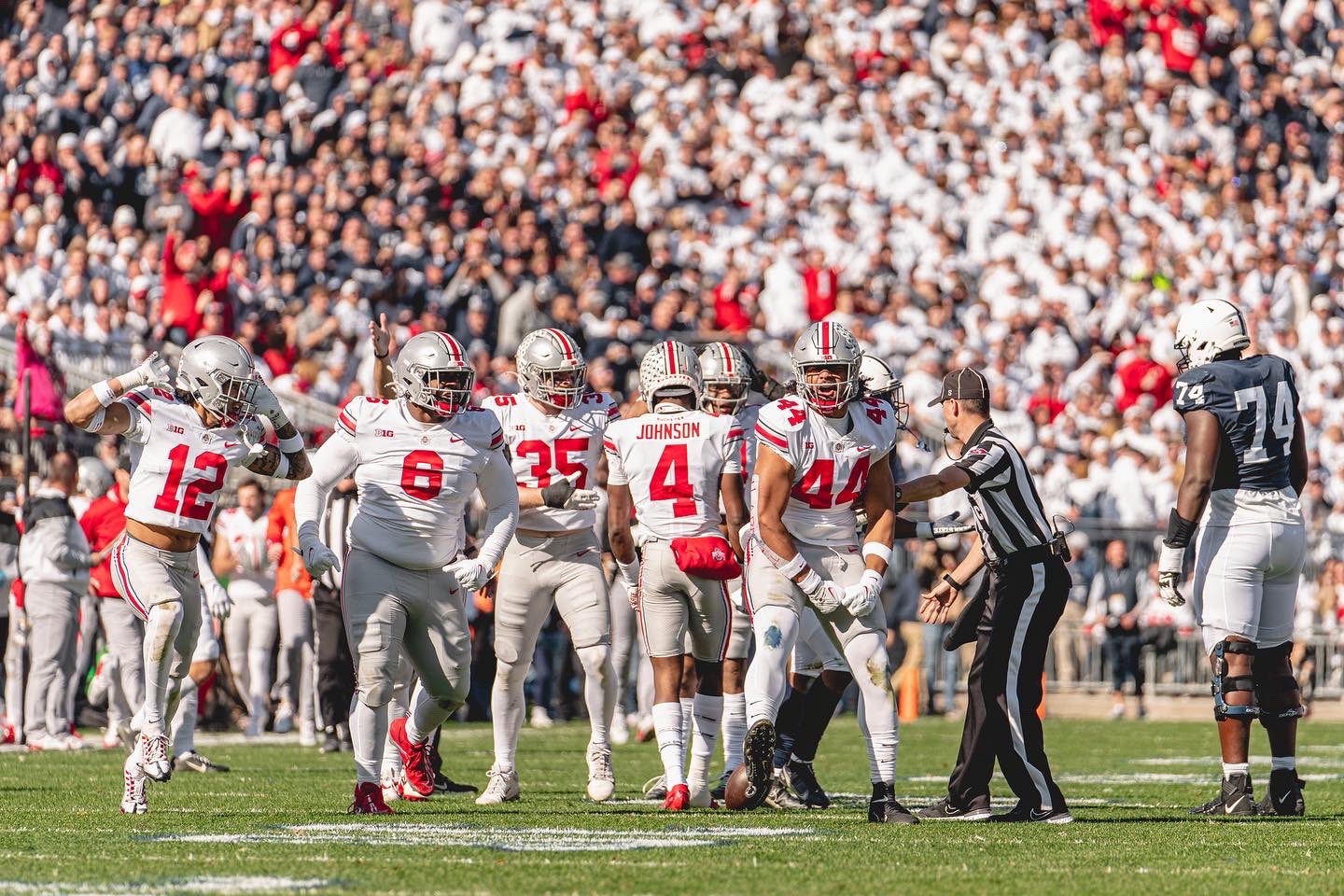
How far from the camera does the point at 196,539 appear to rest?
368 inches

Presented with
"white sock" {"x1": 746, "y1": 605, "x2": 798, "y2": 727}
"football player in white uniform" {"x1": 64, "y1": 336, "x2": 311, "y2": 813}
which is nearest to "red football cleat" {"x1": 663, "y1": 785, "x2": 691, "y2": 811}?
"white sock" {"x1": 746, "y1": 605, "x2": 798, "y2": 727}

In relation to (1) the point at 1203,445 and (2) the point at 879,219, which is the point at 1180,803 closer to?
(1) the point at 1203,445

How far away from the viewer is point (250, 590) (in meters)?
15.4

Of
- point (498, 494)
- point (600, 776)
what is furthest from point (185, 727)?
point (498, 494)

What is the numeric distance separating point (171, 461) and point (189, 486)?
133 mm

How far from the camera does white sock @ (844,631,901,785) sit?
28.4 feet

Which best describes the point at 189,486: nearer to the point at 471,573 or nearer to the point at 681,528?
the point at 471,573

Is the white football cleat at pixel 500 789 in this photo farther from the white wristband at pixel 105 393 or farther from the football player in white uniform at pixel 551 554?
the white wristband at pixel 105 393

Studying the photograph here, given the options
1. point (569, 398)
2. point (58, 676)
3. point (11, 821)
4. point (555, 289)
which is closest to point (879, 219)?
point (555, 289)

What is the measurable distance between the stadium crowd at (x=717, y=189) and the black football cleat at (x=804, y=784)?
29.1 feet

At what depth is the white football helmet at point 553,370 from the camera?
10039mm

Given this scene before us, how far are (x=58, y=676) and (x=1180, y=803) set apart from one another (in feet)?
24.7

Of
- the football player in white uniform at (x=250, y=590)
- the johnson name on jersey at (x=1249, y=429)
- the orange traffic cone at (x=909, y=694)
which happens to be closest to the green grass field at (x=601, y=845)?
the johnson name on jersey at (x=1249, y=429)

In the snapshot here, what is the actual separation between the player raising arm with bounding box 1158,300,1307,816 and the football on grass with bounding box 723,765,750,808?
6.45ft
